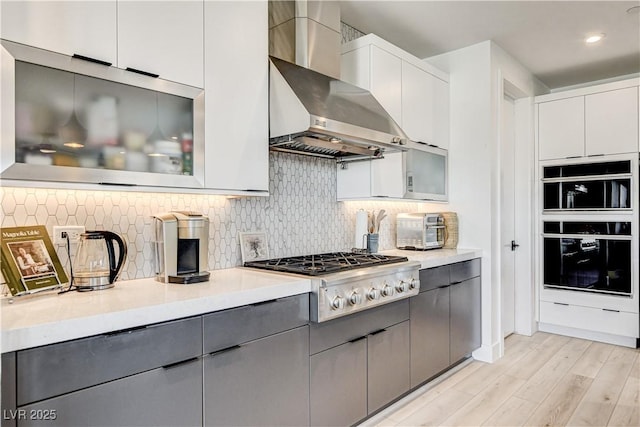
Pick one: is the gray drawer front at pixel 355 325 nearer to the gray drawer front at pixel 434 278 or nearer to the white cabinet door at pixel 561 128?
the gray drawer front at pixel 434 278

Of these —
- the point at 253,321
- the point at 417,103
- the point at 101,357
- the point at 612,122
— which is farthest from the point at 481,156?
the point at 101,357

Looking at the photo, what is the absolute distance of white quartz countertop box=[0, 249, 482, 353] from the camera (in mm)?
1188

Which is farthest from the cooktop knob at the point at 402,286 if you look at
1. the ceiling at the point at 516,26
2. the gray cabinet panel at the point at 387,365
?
the ceiling at the point at 516,26

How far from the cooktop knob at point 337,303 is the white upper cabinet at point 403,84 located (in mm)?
1573

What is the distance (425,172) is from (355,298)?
1696 mm

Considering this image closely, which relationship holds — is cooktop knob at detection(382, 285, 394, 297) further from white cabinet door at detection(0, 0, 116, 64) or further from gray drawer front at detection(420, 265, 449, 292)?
white cabinet door at detection(0, 0, 116, 64)

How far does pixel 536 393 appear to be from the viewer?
285cm

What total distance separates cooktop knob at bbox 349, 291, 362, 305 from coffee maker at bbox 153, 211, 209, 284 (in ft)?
2.44

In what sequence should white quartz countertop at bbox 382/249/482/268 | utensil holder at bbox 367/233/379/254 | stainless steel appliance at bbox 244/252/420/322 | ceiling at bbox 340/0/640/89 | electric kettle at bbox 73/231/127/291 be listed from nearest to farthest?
electric kettle at bbox 73/231/127/291, stainless steel appliance at bbox 244/252/420/322, white quartz countertop at bbox 382/249/482/268, ceiling at bbox 340/0/640/89, utensil holder at bbox 367/233/379/254

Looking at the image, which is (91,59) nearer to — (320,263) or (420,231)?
(320,263)

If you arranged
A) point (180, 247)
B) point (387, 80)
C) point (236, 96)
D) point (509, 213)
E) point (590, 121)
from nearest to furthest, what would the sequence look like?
point (180, 247), point (236, 96), point (387, 80), point (590, 121), point (509, 213)

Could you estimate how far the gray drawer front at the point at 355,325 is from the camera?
2035 mm

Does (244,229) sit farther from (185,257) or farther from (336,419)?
(336,419)

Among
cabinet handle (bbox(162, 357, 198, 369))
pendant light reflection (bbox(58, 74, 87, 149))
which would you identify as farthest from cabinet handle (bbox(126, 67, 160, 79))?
cabinet handle (bbox(162, 357, 198, 369))
